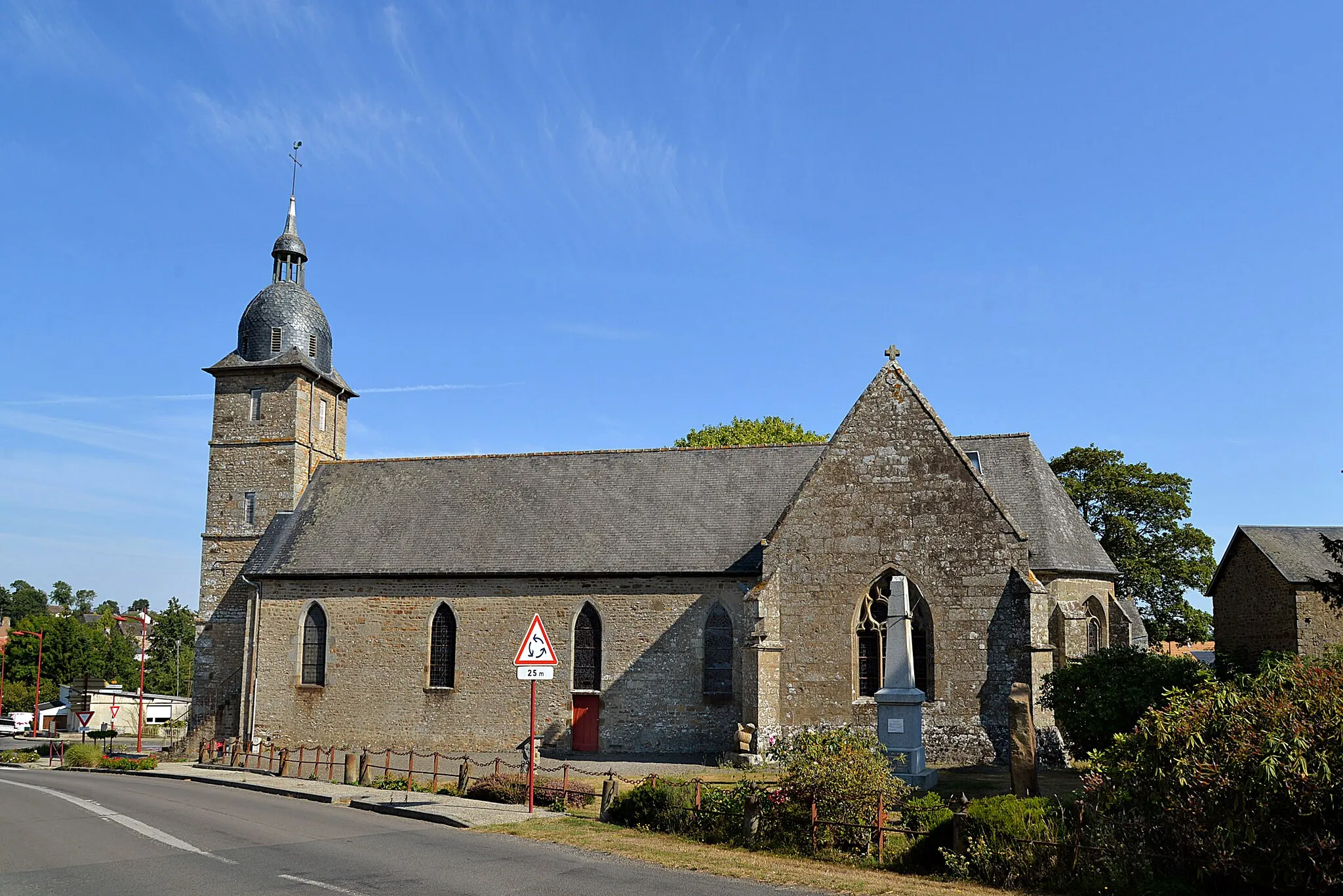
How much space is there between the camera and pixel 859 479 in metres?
23.2

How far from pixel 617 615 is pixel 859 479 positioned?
7961 mm

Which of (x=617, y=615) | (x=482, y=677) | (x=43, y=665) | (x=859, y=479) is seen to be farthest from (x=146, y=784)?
(x=43, y=665)

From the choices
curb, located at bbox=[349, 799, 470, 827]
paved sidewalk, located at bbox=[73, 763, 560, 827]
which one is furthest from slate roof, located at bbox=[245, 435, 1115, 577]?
curb, located at bbox=[349, 799, 470, 827]

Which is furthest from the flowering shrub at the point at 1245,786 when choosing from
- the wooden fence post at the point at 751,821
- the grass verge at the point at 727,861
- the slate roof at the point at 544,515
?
the slate roof at the point at 544,515

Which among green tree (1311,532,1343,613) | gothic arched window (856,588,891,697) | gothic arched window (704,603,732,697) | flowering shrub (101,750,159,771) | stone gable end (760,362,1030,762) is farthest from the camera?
flowering shrub (101,750,159,771)

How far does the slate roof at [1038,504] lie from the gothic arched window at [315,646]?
1849 centimetres

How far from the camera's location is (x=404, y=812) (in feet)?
54.7

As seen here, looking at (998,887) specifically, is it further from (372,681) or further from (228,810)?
(372,681)

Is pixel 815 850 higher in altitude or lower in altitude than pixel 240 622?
lower

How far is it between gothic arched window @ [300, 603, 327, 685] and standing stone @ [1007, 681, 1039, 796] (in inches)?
814

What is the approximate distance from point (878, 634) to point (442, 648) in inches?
488

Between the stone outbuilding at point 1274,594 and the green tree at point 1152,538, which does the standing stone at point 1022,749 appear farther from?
the green tree at point 1152,538

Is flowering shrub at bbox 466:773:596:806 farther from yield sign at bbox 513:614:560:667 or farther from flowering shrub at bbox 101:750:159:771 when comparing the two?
flowering shrub at bbox 101:750:159:771

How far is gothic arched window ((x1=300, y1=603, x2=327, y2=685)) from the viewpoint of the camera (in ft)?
97.0
